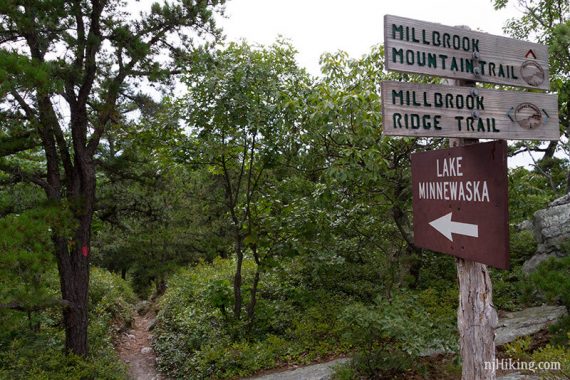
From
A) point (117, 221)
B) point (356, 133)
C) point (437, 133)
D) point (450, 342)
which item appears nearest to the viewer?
point (437, 133)

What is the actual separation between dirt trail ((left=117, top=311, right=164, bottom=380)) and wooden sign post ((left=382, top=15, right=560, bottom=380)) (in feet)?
24.4

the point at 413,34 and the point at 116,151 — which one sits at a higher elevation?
the point at 116,151

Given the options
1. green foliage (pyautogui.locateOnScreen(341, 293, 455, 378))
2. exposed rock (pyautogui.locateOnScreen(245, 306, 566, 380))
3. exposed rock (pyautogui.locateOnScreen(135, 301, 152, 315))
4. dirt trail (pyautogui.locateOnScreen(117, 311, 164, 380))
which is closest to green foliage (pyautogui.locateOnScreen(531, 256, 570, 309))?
exposed rock (pyautogui.locateOnScreen(245, 306, 566, 380))

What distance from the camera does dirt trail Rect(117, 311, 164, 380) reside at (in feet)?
29.4

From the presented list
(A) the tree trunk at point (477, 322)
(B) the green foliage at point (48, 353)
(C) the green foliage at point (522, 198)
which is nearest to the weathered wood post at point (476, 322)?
(A) the tree trunk at point (477, 322)

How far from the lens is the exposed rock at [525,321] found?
6348 millimetres

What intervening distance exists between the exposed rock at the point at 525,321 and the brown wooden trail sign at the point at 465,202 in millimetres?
4436

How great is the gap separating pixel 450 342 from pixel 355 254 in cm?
377

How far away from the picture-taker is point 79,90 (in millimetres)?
7617

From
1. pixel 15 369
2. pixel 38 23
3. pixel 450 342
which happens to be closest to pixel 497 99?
pixel 450 342

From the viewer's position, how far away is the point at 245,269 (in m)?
12.8

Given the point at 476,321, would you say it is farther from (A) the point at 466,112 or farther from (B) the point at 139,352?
(B) the point at 139,352

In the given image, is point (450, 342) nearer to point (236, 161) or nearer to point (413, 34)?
point (413, 34)

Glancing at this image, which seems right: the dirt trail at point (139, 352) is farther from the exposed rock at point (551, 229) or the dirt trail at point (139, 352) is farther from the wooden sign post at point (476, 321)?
the exposed rock at point (551, 229)
